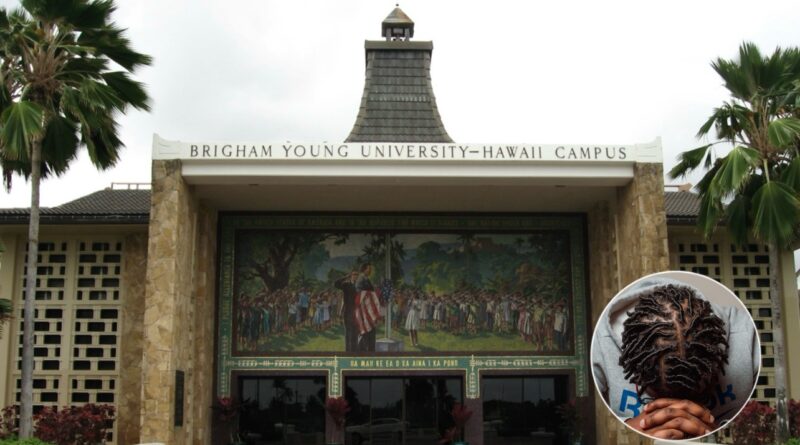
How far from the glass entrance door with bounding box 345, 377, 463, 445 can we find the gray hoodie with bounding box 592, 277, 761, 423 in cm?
1304

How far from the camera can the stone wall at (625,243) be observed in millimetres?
19656

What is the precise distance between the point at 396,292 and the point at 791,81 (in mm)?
10706

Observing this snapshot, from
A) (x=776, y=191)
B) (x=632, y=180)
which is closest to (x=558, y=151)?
(x=632, y=180)

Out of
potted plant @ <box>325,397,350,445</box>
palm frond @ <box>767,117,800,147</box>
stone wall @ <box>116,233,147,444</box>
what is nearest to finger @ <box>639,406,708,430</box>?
palm frond @ <box>767,117,800,147</box>

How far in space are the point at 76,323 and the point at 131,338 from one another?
1.58m

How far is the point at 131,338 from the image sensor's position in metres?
23.1

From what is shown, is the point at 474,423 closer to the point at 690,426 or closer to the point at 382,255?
the point at 382,255

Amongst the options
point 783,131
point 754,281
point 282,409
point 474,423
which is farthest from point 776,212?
point 282,409

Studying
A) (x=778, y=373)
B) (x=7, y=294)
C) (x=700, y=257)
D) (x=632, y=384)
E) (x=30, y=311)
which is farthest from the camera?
(x=700, y=257)

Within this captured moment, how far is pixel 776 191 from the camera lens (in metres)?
18.4

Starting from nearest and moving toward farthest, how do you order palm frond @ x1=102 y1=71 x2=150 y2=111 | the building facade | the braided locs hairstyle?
the braided locs hairstyle
palm frond @ x1=102 y1=71 x2=150 y2=111
the building facade

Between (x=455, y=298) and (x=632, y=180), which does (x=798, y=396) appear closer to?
(x=632, y=180)

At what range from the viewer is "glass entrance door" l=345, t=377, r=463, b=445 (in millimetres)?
23625

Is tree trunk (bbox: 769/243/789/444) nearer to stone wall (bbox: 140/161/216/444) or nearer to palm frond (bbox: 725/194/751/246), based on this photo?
palm frond (bbox: 725/194/751/246)
